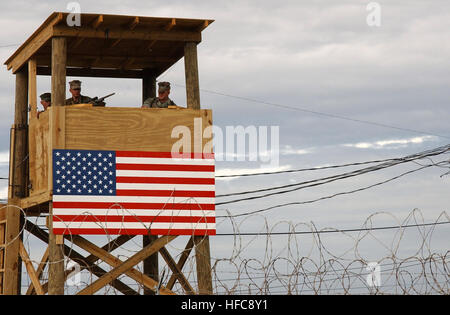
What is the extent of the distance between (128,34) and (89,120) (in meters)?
2.22

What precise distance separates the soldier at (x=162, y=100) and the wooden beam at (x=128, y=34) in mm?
1022

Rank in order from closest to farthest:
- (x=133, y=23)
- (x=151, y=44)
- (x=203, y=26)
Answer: (x=133, y=23) → (x=203, y=26) → (x=151, y=44)

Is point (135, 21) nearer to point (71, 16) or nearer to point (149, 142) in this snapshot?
point (71, 16)

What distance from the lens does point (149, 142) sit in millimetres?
18703

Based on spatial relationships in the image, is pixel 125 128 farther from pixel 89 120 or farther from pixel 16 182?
pixel 16 182

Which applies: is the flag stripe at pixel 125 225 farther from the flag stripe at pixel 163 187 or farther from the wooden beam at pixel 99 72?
the wooden beam at pixel 99 72

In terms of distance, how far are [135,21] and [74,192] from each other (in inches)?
151

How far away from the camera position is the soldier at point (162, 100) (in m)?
19.7

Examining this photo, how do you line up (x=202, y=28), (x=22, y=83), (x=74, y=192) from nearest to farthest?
1. (x=74, y=192)
2. (x=202, y=28)
3. (x=22, y=83)

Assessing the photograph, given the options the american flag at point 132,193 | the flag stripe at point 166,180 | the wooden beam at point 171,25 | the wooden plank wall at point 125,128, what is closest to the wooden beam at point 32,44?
the wooden plank wall at point 125,128

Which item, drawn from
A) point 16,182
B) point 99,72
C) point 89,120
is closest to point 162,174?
point 89,120

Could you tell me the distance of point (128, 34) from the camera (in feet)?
63.7
